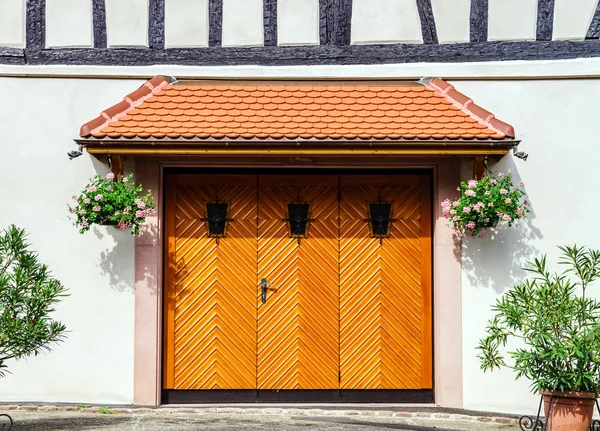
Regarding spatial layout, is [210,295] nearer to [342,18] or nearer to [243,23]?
[243,23]

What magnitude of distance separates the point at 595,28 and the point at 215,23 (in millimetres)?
3973

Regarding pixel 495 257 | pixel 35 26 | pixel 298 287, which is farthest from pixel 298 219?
pixel 35 26

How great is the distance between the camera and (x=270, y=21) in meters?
11.3

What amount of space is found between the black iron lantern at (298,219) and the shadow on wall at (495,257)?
1.59 metres

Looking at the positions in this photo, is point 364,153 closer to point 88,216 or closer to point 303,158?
point 303,158

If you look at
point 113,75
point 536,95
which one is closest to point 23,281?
point 113,75

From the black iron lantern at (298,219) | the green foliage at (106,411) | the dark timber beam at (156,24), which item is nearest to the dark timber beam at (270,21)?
the dark timber beam at (156,24)

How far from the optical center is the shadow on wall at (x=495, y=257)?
11.0 meters

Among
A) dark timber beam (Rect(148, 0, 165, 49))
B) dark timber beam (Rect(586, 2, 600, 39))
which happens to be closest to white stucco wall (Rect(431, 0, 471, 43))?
dark timber beam (Rect(586, 2, 600, 39))

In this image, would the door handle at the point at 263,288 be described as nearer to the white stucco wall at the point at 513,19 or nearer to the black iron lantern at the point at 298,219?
the black iron lantern at the point at 298,219

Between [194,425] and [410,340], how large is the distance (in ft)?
8.47

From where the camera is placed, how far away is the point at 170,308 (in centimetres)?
1114

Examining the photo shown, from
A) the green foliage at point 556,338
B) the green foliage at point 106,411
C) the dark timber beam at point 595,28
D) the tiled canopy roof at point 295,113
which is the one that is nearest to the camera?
the green foliage at point 556,338

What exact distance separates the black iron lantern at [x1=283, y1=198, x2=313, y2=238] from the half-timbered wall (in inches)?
60.5
